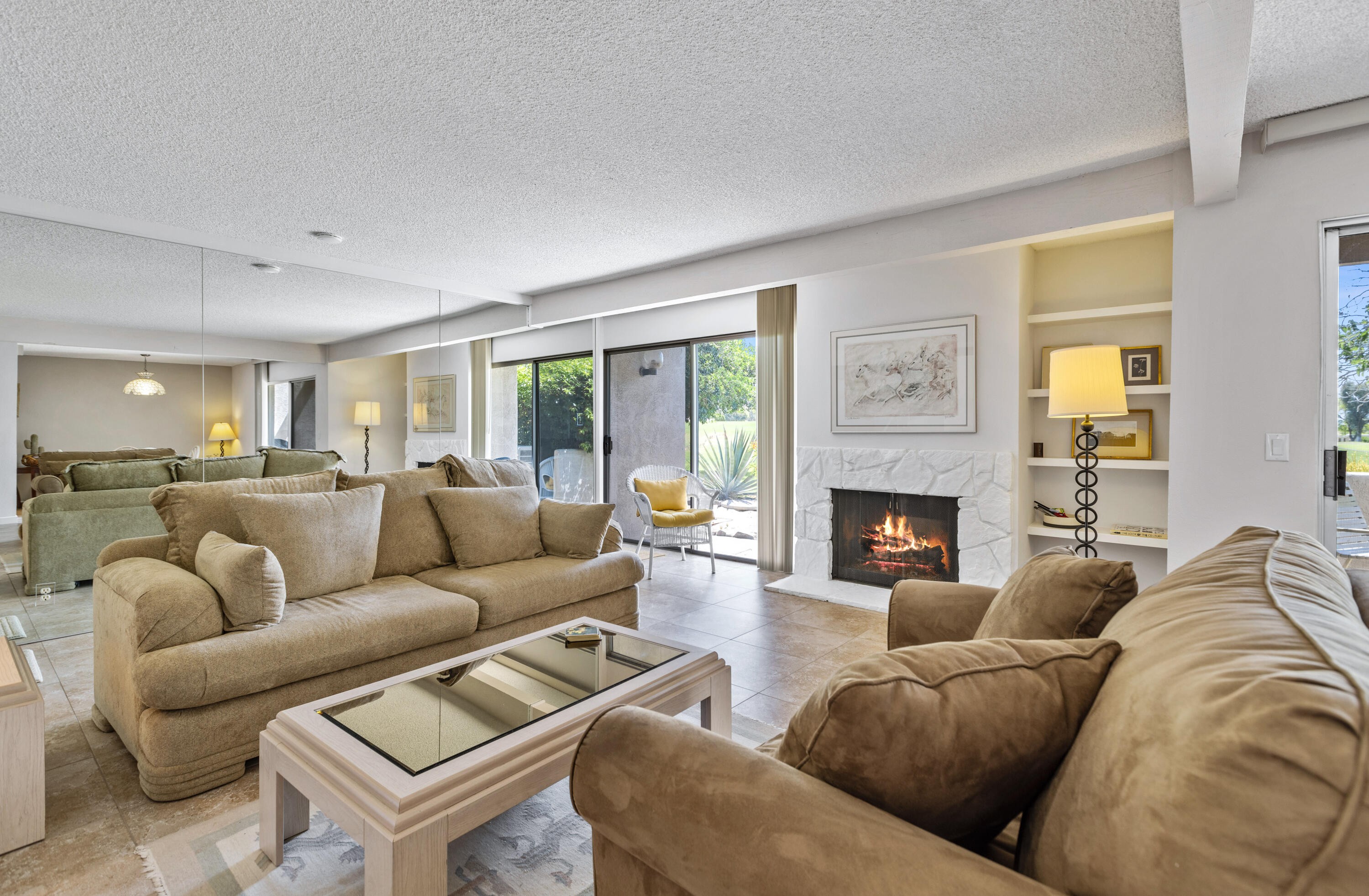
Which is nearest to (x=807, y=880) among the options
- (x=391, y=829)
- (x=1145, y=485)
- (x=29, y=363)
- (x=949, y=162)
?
(x=391, y=829)

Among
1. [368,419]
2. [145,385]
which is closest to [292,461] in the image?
[368,419]

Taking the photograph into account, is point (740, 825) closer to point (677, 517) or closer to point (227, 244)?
point (677, 517)

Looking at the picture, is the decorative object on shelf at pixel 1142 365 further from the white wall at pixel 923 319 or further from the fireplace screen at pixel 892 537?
the fireplace screen at pixel 892 537

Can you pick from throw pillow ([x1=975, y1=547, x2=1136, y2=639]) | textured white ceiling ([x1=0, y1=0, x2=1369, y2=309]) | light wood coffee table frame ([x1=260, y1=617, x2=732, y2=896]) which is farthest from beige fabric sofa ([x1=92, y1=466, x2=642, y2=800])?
throw pillow ([x1=975, y1=547, x2=1136, y2=639])

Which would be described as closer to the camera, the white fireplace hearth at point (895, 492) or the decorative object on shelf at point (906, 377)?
the white fireplace hearth at point (895, 492)

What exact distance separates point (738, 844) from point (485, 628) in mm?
2236

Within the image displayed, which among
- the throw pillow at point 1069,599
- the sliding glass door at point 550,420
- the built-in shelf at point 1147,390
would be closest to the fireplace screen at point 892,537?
the built-in shelf at point 1147,390

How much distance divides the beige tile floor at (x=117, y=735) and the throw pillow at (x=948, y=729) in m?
1.77

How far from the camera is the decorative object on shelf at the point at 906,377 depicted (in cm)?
424

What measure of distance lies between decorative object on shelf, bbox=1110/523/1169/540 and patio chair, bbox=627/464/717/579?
2.69m

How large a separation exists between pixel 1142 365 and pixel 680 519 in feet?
10.4

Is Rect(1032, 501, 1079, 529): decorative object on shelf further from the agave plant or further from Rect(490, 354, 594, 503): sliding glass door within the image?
Rect(490, 354, 594, 503): sliding glass door

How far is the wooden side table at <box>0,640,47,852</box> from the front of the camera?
1.70 meters

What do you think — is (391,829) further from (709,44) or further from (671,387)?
(671,387)
